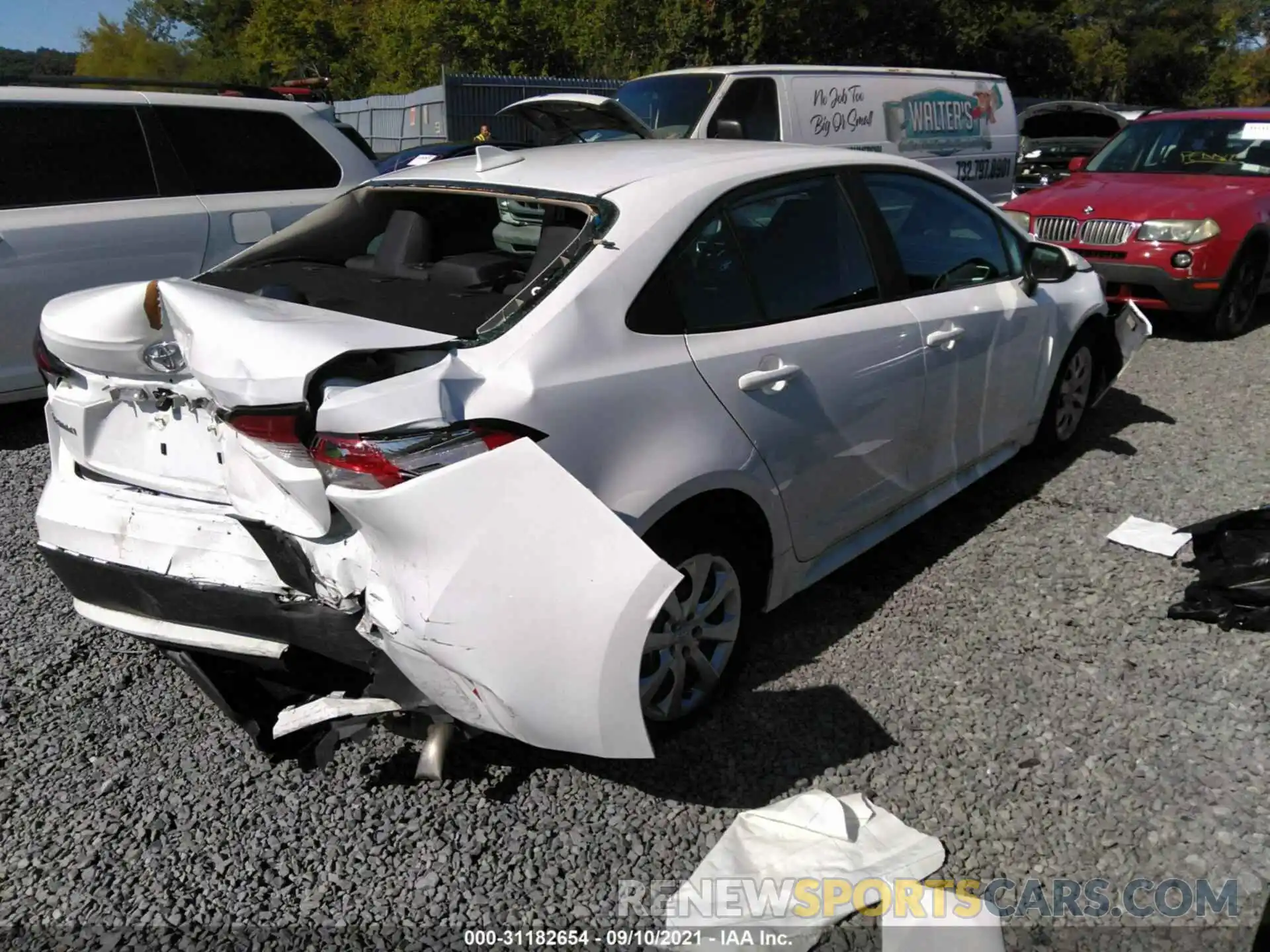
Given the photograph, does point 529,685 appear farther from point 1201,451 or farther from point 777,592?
point 1201,451

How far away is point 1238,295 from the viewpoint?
763 centimetres

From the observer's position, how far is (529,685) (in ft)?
7.28

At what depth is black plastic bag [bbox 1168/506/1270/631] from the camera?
3.45 metres

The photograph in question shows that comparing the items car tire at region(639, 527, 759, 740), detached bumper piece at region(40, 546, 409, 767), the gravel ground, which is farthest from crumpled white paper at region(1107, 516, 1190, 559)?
detached bumper piece at region(40, 546, 409, 767)

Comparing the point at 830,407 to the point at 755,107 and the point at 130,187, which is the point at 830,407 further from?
the point at 755,107

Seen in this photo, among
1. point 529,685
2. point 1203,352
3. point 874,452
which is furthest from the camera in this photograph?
point 1203,352

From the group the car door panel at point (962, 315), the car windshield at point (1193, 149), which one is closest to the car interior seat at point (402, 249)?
the car door panel at point (962, 315)

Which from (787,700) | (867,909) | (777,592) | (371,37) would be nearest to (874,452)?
(777,592)

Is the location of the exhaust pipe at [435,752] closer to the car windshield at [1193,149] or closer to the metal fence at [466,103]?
the car windshield at [1193,149]

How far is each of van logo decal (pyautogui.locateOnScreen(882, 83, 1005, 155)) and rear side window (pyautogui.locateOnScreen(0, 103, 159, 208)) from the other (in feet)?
23.2

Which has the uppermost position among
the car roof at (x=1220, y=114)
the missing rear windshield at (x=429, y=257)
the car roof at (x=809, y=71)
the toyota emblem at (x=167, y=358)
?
the car roof at (x=809, y=71)

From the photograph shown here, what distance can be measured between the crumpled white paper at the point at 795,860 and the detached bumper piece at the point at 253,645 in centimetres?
85

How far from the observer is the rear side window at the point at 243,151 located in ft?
18.6

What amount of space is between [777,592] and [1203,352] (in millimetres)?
5752
